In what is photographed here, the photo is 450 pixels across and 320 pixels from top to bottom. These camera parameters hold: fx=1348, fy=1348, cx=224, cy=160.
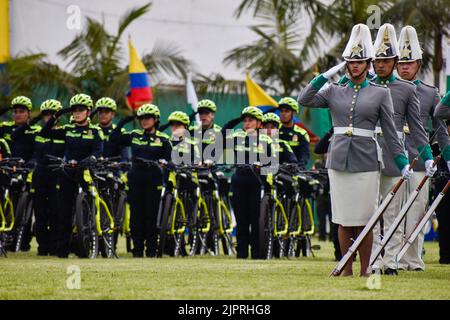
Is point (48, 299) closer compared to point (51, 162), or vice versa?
point (48, 299)

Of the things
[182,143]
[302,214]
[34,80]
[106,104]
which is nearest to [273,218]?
[302,214]

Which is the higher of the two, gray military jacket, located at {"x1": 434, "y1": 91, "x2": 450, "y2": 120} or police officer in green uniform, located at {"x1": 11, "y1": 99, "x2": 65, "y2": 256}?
gray military jacket, located at {"x1": 434, "y1": 91, "x2": 450, "y2": 120}

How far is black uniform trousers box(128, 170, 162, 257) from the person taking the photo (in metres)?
19.4

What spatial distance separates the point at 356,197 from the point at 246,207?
5959 millimetres

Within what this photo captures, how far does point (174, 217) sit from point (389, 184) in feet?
19.4

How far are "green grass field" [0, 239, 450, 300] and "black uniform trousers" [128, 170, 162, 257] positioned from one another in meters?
2.24

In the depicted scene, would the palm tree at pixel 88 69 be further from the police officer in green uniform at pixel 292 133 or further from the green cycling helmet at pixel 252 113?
the green cycling helmet at pixel 252 113

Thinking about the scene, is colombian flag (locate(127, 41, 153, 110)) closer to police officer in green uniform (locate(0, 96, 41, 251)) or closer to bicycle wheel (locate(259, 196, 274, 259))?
police officer in green uniform (locate(0, 96, 41, 251))

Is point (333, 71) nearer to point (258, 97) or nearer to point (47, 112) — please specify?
point (47, 112)

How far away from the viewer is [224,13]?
1471 inches

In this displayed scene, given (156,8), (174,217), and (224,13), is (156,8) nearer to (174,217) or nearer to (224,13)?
(224,13)

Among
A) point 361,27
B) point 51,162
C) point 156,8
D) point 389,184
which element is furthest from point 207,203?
point 156,8

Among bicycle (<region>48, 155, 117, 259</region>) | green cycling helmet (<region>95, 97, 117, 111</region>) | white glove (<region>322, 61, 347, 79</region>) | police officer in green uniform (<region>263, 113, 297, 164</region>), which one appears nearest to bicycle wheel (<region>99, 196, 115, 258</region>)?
bicycle (<region>48, 155, 117, 259</region>)

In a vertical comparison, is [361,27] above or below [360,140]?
above
